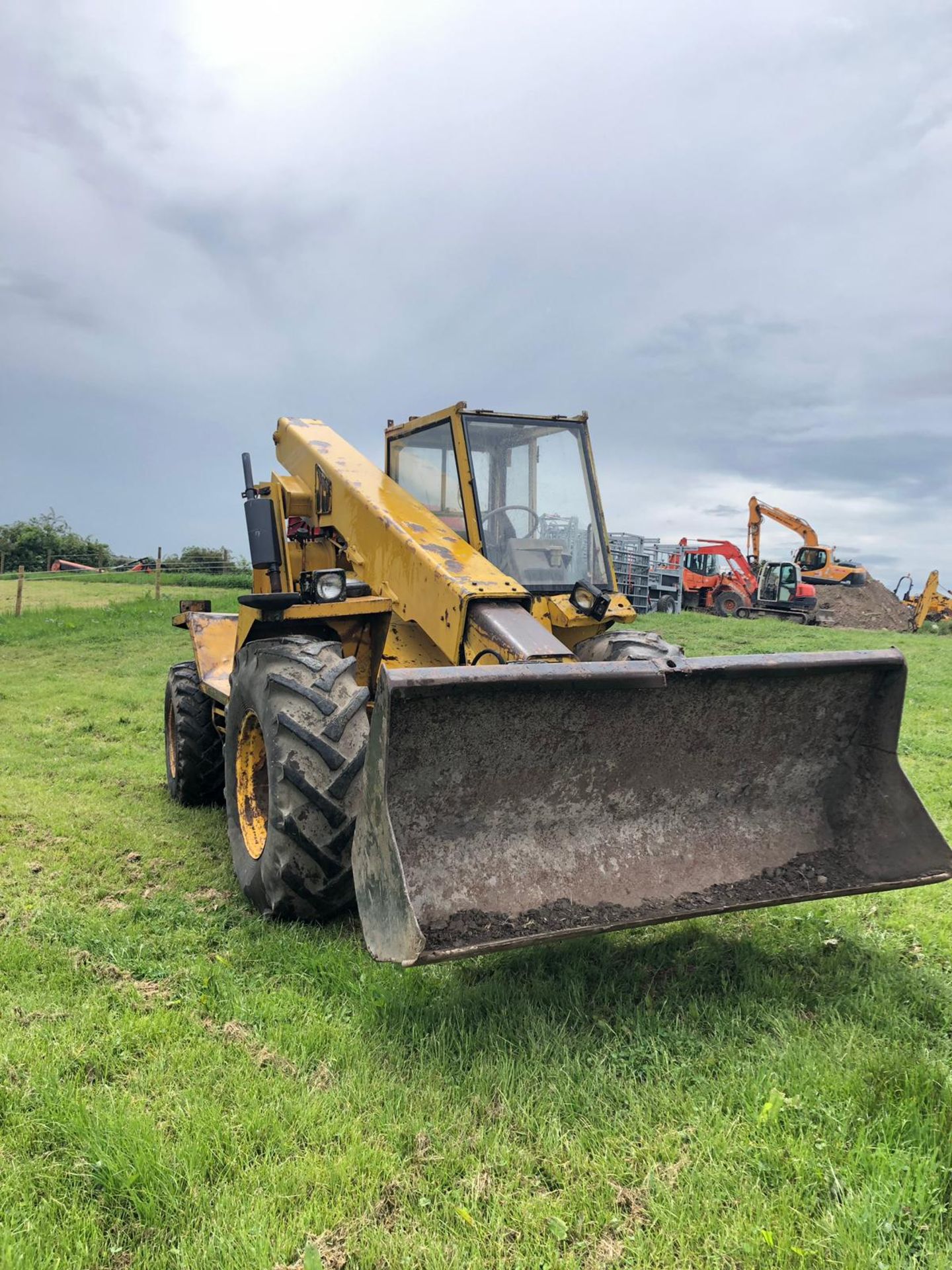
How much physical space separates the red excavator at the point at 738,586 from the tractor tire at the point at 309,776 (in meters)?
27.3

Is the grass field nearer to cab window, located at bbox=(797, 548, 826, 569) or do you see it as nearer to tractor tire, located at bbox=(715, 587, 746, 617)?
tractor tire, located at bbox=(715, 587, 746, 617)

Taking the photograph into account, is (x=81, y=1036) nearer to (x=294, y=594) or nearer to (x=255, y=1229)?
(x=255, y=1229)

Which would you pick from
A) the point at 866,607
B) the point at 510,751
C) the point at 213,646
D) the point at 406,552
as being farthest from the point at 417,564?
the point at 866,607

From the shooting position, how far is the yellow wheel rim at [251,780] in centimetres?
465

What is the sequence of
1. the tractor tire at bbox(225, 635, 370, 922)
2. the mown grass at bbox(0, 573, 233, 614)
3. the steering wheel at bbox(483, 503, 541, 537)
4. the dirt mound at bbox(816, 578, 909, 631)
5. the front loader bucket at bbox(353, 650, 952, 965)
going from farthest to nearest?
the dirt mound at bbox(816, 578, 909, 631), the mown grass at bbox(0, 573, 233, 614), the steering wheel at bbox(483, 503, 541, 537), the tractor tire at bbox(225, 635, 370, 922), the front loader bucket at bbox(353, 650, 952, 965)

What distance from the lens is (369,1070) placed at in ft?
9.30

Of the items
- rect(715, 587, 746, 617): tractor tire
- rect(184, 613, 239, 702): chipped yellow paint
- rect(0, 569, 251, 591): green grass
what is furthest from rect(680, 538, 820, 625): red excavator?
rect(184, 613, 239, 702): chipped yellow paint

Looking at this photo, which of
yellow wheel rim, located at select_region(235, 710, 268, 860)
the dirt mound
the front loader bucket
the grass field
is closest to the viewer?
the grass field

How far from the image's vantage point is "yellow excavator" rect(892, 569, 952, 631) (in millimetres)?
29625

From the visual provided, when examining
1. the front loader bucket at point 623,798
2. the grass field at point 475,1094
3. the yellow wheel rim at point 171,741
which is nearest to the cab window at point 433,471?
the front loader bucket at point 623,798

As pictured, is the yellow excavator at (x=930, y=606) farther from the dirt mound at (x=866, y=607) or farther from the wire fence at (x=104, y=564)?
the wire fence at (x=104, y=564)

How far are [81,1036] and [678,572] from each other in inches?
1099

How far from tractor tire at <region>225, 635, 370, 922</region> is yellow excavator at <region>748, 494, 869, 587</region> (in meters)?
29.9

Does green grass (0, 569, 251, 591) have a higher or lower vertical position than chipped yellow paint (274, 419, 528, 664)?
lower
